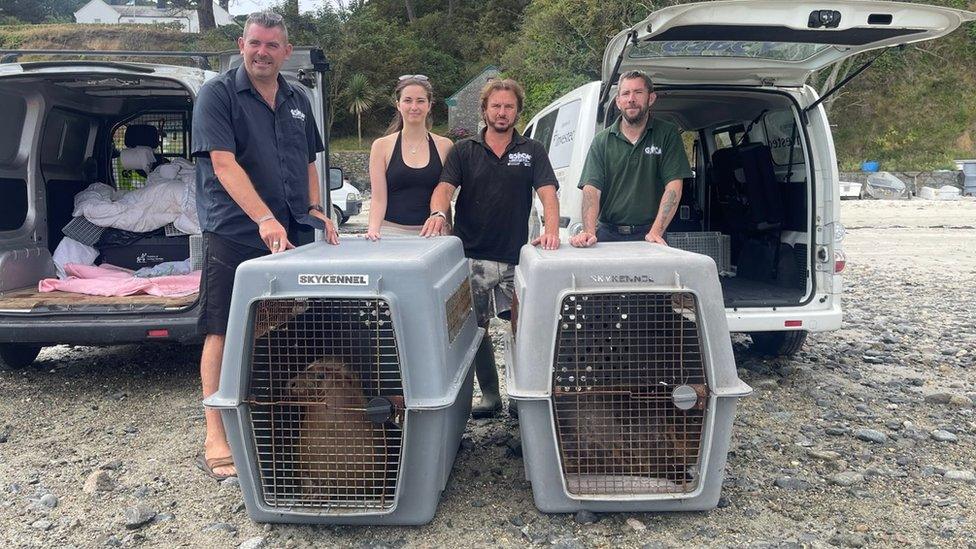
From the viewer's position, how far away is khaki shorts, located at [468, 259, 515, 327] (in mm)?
3750

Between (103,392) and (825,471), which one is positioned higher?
(825,471)

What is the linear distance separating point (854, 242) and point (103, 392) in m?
12.1

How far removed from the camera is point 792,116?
490 cm

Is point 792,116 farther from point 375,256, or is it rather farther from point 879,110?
point 879,110

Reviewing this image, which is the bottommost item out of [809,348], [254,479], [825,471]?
[809,348]

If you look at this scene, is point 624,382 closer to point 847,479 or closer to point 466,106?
point 847,479

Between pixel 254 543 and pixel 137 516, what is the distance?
542mm

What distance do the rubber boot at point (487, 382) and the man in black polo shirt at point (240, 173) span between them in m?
0.98

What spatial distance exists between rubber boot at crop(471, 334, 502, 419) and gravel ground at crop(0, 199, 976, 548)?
0.08 metres

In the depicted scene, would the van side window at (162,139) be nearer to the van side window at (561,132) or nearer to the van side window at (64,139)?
the van side window at (64,139)

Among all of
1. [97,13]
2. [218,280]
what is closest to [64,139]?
[218,280]

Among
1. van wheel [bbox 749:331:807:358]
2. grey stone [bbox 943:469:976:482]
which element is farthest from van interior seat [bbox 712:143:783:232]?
grey stone [bbox 943:469:976:482]

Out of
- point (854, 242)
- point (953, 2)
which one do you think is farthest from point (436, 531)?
point (953, 2)

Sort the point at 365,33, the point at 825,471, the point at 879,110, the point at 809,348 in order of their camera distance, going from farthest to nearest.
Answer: the point at 365,33, the point at 879,110, the point at 809,348, the point at 825,471
